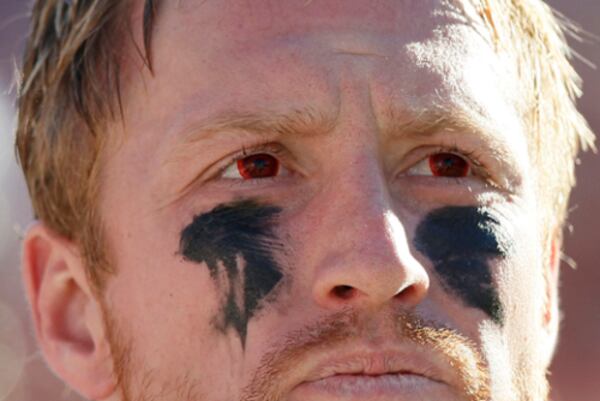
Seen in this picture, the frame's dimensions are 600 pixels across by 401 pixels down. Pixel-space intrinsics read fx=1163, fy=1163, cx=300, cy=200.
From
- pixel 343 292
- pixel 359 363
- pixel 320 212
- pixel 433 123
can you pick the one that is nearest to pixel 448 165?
pixel 433 123

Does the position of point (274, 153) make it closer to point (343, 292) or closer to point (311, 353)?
A: point (343, 292)

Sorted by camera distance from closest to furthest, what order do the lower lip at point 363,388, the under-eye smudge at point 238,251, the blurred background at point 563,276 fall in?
the lower lip at point 363,388 → the under-eye smudge at point 238,251 → the blurred background at point 563,276

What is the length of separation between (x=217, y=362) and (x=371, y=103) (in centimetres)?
72

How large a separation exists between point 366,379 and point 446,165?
666 millimetres

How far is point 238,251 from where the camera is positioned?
277cm

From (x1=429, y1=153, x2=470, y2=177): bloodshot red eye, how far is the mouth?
55cm

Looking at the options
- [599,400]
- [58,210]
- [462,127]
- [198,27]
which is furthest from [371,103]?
[599,400]

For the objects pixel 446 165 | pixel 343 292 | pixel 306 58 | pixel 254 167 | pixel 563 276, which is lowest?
pixel 343 292

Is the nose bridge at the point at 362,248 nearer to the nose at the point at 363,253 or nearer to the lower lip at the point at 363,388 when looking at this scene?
the nose at the point at 363,253

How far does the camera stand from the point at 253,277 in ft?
8.96

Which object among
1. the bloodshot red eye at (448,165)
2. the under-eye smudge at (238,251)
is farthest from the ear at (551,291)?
the under-eye smudge at (238,251)

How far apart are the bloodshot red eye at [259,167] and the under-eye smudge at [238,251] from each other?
0.08m

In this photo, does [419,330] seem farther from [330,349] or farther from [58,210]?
[58,210]

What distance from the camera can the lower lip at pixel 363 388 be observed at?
2559 mm
